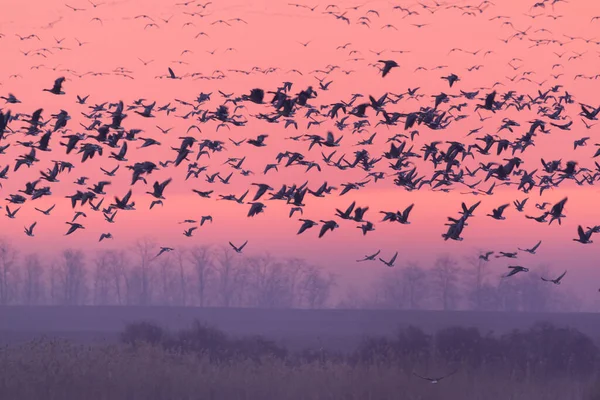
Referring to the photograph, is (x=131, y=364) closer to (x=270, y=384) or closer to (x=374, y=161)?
(x=270, y=384)

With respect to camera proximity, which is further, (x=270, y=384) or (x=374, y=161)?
(x=270, y=384)

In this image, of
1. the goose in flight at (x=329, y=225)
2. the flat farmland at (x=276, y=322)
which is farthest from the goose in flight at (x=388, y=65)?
the flat farmland at (x=276, y=322)

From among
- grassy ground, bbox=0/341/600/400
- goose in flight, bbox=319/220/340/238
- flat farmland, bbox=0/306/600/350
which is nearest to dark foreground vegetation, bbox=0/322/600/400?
grassy ground, bbox=0/341/600/400

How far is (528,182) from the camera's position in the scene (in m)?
41.0

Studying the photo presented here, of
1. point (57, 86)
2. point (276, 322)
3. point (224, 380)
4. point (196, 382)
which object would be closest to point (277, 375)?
point (224, 380)

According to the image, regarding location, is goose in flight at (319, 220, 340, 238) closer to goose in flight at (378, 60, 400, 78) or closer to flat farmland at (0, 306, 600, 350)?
goose in flight at (378, 60, 400, 78)

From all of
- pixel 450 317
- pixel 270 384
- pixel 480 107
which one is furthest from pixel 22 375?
pixel 450 317

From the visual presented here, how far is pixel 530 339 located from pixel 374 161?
86.7 ft

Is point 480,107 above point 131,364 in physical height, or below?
above

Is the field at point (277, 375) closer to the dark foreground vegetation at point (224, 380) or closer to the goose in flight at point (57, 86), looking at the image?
the dark foreground vegetation at point (224, 380)

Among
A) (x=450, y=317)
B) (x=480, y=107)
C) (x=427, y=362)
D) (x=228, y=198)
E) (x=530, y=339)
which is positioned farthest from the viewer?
(x=450, y=317)

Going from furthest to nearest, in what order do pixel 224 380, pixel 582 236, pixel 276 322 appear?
pixel 276 322 → pixel 224 380 → pixel 582 236

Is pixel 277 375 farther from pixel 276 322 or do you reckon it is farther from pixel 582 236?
pixel 276 322

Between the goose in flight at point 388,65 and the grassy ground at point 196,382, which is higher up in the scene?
the goose in flight at point 388,65
